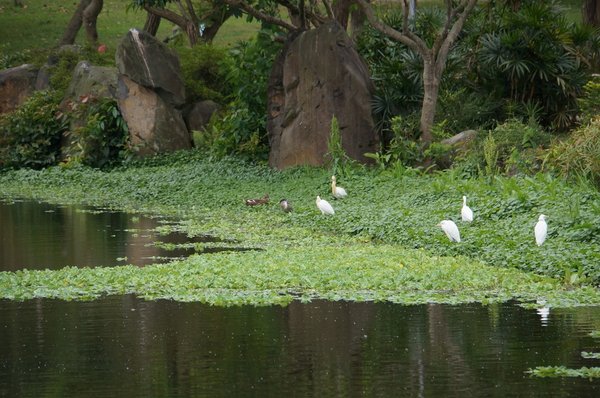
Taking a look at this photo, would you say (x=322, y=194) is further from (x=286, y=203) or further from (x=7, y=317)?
(x=7, y=317)

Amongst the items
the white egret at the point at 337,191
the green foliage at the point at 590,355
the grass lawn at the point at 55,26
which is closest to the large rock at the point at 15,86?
the grass lawn at the point at 55,26

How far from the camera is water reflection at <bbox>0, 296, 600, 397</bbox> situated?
9188 millimetres

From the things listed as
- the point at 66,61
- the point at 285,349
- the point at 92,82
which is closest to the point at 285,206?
the point at 285,349

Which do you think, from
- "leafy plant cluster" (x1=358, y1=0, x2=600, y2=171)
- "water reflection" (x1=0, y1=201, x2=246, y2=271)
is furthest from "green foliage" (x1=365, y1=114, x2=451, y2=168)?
"water reflection" (x1=0, y1=201, x2=246, y2=271)

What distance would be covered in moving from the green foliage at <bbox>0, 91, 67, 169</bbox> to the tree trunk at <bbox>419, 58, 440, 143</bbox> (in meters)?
11.4

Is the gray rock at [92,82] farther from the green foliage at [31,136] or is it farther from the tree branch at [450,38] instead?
the tree branch at [450,38]

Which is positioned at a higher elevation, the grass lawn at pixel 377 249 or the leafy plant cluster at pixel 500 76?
the leafy plant cluster at pixel 500 76

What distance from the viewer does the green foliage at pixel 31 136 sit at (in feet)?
100

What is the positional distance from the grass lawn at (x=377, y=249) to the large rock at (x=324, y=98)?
1.26 meters

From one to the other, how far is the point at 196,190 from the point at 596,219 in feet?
35.6

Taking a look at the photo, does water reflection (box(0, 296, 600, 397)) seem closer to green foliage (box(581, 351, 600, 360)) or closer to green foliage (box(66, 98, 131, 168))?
green foliage (box(581, 351, 600, 360))

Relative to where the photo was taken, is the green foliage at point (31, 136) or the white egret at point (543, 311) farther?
the green foliage at point (31, 136)

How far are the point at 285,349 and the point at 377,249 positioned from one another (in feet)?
16.8

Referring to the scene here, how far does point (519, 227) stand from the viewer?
1530 cm
